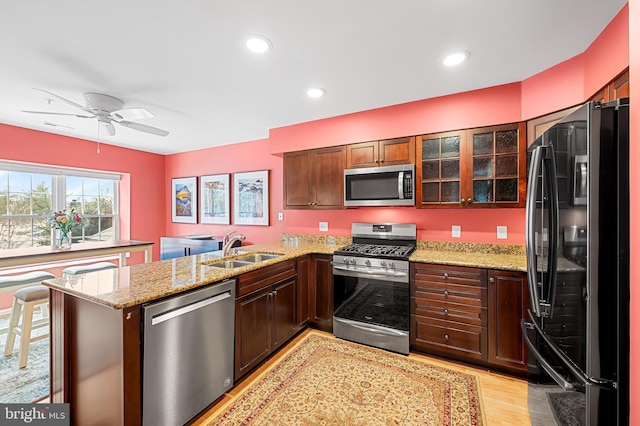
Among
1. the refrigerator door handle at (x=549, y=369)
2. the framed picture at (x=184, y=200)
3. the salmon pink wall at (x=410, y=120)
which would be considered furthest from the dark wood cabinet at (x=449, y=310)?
the framed picture at (x=184, y=200)

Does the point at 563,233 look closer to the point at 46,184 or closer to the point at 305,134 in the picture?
the point at 305,134

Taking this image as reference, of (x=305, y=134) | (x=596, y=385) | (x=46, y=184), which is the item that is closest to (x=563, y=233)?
(x=596, y=385)

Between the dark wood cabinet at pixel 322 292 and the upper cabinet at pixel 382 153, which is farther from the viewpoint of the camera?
the dark wood cabinet at pixel 322 292

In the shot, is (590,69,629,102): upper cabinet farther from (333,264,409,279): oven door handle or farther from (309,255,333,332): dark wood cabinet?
(309,255,333,332): dark wood cabinet

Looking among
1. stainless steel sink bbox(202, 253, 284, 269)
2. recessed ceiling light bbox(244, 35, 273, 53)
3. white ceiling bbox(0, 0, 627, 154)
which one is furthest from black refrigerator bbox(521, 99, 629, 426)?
stainless steel sink bbox(202, 253, 284, 269)

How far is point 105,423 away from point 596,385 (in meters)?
2.36

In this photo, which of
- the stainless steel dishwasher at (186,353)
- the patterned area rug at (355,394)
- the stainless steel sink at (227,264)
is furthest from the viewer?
the stainless steel sink at (227,264)

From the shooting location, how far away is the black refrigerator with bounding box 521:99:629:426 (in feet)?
3.47

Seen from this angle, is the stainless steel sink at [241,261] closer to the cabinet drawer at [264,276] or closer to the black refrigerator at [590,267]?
the cabinet drawer at [264,276]

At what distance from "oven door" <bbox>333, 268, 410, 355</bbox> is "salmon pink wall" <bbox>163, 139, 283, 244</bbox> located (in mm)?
1662

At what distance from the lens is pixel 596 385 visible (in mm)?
1078

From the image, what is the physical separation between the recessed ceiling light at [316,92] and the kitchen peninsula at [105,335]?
1843mm

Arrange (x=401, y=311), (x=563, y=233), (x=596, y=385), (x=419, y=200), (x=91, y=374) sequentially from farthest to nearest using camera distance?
1. (x=419, y=200)
2. (x=401, y=311)
3. (x=91, y=374)
4. (x=563, y=233)
5. (x=596, y=385)

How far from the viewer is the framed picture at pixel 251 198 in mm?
4293
